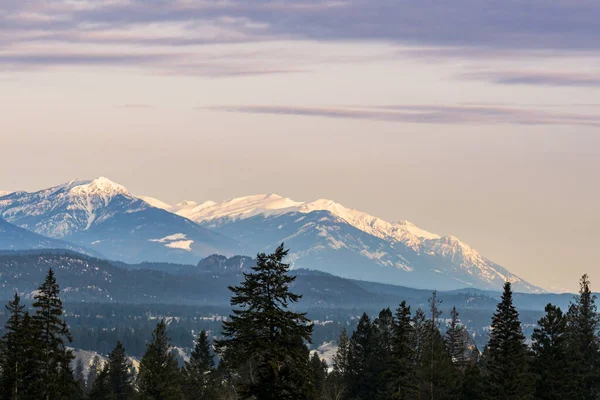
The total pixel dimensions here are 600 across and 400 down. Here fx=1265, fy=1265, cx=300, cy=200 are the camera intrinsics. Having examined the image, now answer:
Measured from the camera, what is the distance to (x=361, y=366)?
14275 cm

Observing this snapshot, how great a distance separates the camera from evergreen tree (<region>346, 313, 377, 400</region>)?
140 m

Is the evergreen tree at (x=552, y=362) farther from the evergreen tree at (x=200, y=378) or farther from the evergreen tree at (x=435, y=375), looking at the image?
the evergreen tree at (x=200, y=378)

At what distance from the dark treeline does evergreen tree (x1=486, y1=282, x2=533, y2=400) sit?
100 millimetres

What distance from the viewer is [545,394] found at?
4562 inches

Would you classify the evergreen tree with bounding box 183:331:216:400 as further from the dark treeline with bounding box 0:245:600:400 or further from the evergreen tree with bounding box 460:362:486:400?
the evergreen tree with bounding box 460:362:486:400

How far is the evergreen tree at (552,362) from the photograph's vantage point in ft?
378

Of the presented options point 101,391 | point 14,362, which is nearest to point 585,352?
point 101,391

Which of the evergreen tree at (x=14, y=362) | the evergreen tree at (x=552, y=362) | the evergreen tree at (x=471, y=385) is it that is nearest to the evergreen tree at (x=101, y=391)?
the evergreen tree at (x=471, y=385)

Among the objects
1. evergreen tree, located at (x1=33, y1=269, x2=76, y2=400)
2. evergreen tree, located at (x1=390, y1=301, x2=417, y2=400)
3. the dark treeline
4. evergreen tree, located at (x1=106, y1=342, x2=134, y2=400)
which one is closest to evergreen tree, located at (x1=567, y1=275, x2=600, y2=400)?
the dark treeline

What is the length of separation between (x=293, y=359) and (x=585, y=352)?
64281 mm

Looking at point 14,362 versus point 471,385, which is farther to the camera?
point 471,385

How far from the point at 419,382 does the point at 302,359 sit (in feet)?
175

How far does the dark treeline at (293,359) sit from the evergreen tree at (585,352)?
14 cm

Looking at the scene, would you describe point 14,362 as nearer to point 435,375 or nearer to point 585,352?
point 435,375
